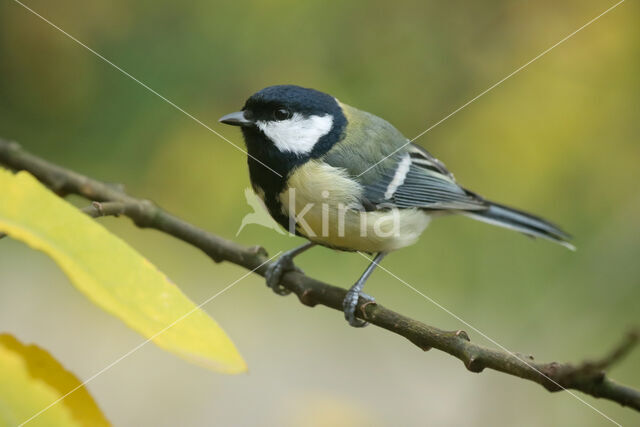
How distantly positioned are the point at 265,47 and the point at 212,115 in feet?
0.58

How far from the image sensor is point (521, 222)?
1.39 metres

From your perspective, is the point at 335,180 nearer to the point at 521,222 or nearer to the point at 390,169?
the point at 390,169

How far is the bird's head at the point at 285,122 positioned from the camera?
1118 mm

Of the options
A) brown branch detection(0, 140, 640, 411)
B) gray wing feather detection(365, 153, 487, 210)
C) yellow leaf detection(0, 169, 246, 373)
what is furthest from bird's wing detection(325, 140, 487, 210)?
yellow leaf detection(0, 169, 246, 373)

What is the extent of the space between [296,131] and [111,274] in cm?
81

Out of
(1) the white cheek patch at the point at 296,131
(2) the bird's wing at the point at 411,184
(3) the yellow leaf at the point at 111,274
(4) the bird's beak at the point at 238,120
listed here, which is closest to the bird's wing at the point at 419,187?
(2) the bird's wing at the point at 411,184

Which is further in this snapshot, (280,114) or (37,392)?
(280,114)

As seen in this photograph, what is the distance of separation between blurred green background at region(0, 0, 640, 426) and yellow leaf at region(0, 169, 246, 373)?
33.8 inches

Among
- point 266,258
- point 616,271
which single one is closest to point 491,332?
point 616,271

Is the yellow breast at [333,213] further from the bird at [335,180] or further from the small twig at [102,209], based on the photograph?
the small twig at [102,209]

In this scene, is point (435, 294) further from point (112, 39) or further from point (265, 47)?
point (112, 39)

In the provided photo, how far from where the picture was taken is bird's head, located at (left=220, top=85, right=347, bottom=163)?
1.12 meters

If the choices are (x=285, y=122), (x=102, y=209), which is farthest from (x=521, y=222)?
(x=102, y=209)

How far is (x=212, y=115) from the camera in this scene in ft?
4.32
